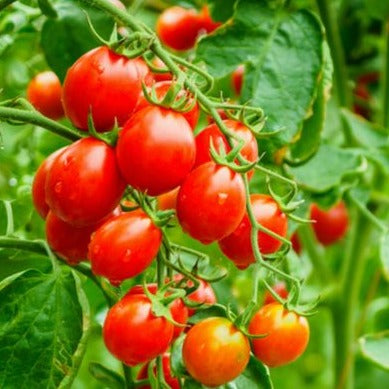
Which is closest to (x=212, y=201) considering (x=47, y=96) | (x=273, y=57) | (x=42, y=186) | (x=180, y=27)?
(x=42, y=186)

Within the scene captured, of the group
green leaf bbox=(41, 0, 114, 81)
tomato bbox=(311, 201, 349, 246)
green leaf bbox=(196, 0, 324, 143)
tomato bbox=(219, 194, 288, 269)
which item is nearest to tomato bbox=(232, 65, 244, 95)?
green leaf bbox=(196, 0, 324, 143)

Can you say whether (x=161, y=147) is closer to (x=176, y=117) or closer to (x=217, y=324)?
(x=176, y=117)

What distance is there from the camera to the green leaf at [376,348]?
1.31 m

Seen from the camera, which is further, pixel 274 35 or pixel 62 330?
pixel 274 35

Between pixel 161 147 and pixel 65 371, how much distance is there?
24 cm

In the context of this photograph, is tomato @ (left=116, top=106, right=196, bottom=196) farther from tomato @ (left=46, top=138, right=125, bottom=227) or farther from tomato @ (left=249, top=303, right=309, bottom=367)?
tomato @ (left=249, top=303, right=309, bottom=367)

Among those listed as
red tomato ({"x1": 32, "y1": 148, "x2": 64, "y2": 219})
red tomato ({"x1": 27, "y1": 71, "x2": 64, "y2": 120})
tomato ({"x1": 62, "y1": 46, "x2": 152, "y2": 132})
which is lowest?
red tomato ({"x1": 27, "y1": 71, "x2": 64, "y2": 120})

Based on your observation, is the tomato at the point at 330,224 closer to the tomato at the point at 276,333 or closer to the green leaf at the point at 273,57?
the green leaf at the point at 273,57

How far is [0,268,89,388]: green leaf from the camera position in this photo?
883mm

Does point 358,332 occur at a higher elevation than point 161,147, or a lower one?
lower

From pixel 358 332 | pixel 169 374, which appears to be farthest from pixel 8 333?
pixel 358 332

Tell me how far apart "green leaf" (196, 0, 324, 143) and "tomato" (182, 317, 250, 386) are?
357 mm

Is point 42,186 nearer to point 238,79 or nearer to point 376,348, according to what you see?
point 238,79

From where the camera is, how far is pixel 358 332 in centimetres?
180
